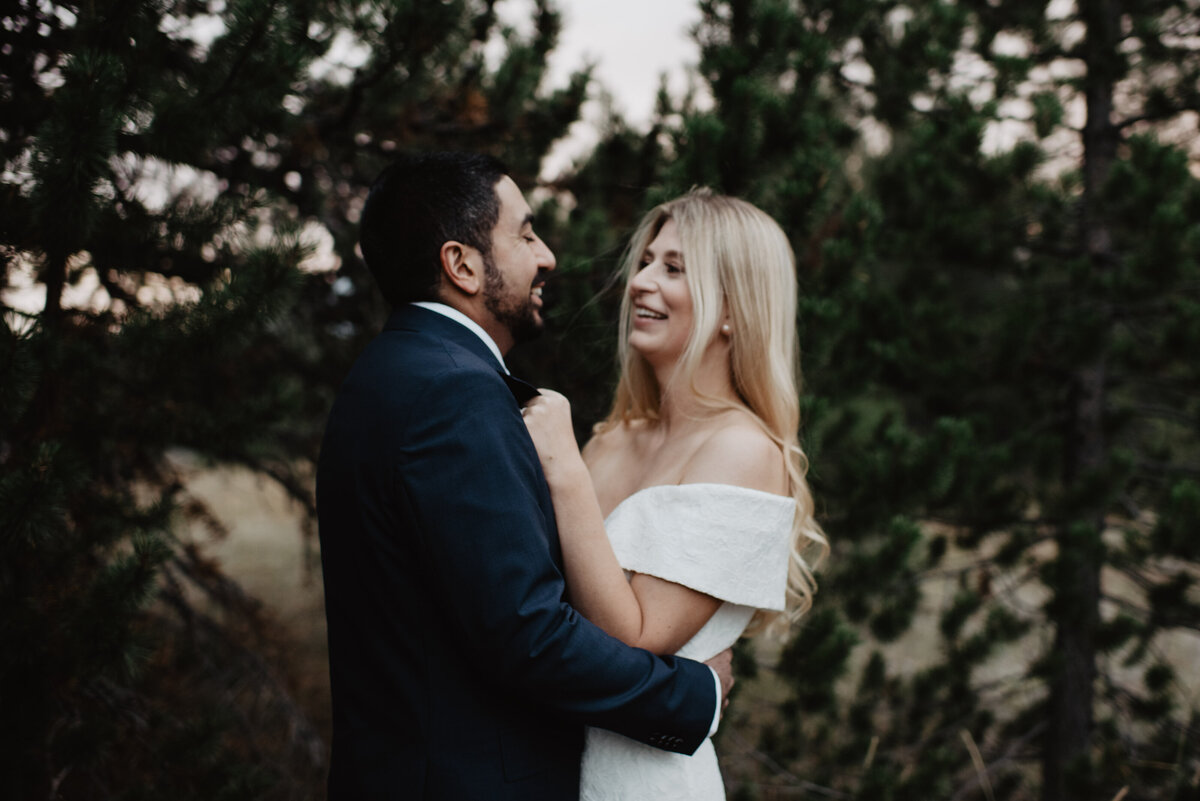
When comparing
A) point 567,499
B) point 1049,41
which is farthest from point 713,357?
point 1049,41

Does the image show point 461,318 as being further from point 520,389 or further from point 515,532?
point 515,532

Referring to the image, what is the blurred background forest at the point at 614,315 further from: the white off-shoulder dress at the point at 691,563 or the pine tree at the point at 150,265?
the white off-shoulder dress at the point at 691,563

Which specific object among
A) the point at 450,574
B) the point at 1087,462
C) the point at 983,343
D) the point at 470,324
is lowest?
the point at 1087,462

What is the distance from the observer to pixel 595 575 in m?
1.55

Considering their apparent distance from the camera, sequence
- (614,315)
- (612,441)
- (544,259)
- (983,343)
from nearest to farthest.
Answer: (544,259) → (612,441) → (614,315) → (983,343)

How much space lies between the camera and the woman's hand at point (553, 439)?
62.7 inches

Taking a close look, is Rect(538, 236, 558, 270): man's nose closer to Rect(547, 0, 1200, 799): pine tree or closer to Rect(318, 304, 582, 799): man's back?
Rect(318, 304, 582, 799): man's back

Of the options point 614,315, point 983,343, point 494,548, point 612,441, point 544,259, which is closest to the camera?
point 494,548

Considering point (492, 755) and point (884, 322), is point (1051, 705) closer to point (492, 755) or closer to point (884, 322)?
point (884, 322)

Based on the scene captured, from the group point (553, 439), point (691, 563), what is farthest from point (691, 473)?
point (553, 439)

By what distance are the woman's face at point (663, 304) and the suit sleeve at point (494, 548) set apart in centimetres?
78

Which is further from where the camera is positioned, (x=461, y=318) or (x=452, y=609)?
(x=461, y=318)

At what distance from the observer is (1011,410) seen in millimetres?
4801

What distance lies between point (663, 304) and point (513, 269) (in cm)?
54
